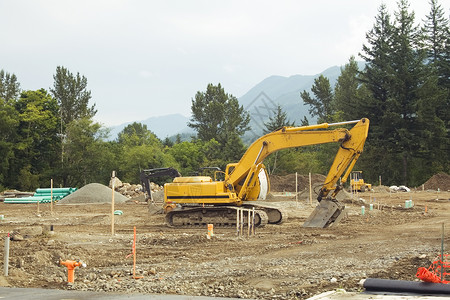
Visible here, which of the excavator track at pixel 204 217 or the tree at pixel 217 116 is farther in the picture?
the tree at pixel 217 116

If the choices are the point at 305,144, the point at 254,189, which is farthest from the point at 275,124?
the point at 305,144

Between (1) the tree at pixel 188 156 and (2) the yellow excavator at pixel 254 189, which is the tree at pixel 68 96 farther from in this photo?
(2) the yellow excavator at pixel 254 189

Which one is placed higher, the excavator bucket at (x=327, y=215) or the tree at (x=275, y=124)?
the tree at (x=275, y=124)

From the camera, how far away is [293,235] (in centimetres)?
1775

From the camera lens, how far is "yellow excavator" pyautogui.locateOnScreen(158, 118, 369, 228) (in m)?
19.8

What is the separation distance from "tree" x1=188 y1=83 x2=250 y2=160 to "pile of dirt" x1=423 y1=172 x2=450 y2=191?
2591 centimetres

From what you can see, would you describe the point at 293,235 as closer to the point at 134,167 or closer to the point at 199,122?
the point at 134,167

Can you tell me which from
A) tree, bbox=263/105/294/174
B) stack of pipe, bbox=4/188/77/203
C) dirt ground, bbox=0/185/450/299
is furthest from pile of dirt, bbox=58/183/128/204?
tree, bbox=263/105/294/174

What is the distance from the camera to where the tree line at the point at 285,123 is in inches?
2152

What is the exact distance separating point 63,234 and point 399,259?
36.2 ft

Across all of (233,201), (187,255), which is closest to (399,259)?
(187,255)

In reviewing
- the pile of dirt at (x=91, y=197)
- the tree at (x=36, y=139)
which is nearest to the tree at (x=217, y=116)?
the tree at (x=36, y=139)

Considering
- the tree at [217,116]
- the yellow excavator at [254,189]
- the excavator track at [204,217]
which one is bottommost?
the excavator track at [204,217]

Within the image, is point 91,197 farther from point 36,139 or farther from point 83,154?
point 36,139
